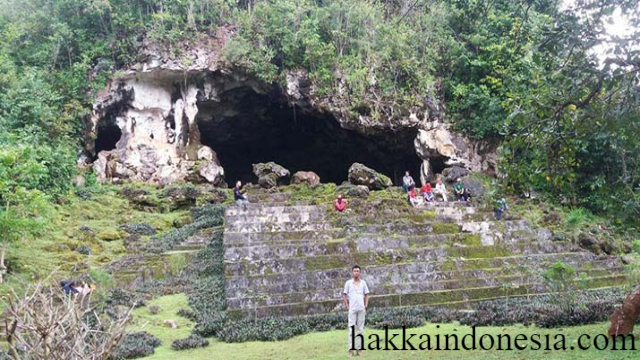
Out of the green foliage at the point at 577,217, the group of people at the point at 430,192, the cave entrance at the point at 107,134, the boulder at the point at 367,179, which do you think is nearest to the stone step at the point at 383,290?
the group of people at the point at 430,192

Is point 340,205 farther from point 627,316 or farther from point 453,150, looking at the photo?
point 453,150

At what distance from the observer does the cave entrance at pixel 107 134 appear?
72.5 ft

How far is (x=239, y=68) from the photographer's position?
21.2m

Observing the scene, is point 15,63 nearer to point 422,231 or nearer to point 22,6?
point 22,6

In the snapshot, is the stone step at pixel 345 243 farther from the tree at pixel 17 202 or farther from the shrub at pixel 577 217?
the shrub at pixel 577 217

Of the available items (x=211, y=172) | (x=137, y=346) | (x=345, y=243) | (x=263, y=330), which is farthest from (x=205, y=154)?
(x=137, y=346)

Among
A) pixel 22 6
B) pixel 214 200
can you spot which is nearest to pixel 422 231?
pixel 214 200

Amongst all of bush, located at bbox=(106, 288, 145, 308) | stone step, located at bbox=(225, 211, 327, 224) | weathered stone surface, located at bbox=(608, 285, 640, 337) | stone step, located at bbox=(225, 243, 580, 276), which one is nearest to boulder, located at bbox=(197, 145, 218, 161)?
stone step, located at bbox=(225, 211, 327, 224)

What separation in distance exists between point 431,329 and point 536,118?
11.8 feet

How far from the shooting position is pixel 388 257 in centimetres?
1109

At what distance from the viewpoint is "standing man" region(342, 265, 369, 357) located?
6426 mm

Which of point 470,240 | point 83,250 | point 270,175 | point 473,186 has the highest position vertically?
point 270,175

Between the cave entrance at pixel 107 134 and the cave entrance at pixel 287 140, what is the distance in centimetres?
360

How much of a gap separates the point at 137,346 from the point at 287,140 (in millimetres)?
18975
